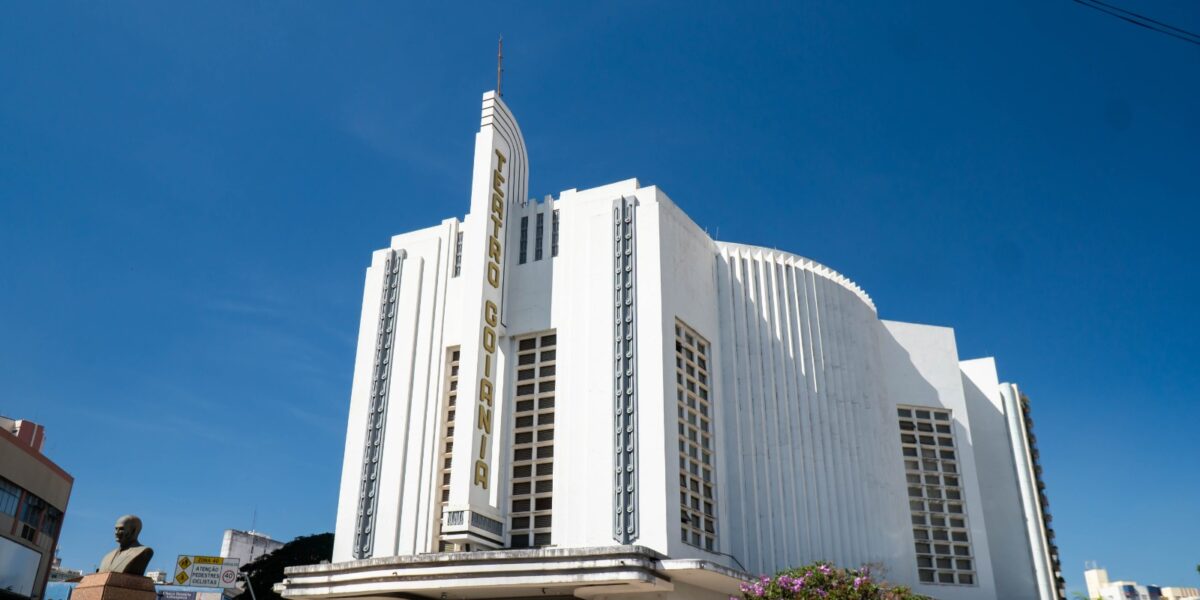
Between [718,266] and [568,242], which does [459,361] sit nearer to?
[568,242]

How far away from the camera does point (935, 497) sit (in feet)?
106

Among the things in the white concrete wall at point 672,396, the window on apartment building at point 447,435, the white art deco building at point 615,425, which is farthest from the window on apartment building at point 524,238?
the window on apartment building at point 447,435

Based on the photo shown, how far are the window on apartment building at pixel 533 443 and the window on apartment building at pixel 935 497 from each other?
1330 centimetres

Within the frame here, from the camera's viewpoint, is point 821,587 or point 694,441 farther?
point 694,441

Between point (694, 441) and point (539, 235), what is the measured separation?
715 centimetres

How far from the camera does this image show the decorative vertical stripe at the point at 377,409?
2538 centimetres

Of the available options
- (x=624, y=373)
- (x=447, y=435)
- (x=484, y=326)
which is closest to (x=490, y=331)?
(x=484, y=326)

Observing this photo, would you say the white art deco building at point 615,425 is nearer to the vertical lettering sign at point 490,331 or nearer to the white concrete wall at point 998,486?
the vertical lettering sign at point 490,331

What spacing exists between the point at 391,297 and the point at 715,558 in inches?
461

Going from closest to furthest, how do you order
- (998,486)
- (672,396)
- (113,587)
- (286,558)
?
(113,587), (672,396), (998,486), (286,558)

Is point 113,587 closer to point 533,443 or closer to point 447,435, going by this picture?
point 447,435

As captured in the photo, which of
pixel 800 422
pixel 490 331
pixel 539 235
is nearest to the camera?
pixel 490 331

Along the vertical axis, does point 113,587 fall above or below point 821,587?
below

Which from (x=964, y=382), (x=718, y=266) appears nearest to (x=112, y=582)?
(x=718, y=266)
